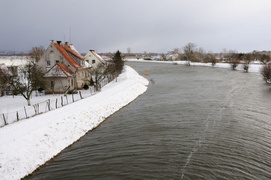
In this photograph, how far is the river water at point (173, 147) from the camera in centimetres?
1158

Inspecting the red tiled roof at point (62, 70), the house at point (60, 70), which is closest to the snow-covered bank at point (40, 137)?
the house at point (60, 70)

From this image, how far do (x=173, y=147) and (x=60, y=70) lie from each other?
25.2 m

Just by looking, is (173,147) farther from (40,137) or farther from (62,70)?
(62,70)

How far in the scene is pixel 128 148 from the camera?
1473 centimetres

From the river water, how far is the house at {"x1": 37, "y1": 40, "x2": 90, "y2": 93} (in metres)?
13.9

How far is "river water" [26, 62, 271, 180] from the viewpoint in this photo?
1158 cm

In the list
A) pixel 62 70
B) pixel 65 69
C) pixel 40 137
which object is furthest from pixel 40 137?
pixel 65 69

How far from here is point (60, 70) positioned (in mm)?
33438

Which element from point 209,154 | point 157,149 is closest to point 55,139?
point 157,149

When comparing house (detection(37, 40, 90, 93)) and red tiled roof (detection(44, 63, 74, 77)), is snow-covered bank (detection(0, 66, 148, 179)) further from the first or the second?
red tiled roof (detection(44, 63, 74, 77))

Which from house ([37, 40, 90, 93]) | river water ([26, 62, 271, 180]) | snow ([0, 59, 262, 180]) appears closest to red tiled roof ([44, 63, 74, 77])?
house ([37, 40, 90, 93])

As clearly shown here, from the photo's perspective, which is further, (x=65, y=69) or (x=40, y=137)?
(x=65, y=69)

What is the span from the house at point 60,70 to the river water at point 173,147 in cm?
1387

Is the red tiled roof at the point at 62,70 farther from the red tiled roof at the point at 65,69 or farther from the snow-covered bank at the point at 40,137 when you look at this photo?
the snow-covered bank at the point at 40,137
